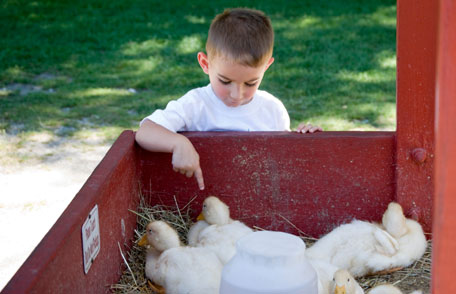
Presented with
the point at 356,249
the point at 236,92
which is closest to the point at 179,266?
the point at 356,249

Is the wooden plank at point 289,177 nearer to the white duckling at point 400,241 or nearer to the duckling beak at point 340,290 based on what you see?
the white duckling at point 400,241

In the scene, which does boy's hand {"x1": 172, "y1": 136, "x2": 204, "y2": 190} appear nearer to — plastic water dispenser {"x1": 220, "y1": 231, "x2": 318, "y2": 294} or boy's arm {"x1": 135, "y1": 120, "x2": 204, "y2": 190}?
boy's arm {"x1": 135, "y1": 120, "x2": 204, "y2": 190}

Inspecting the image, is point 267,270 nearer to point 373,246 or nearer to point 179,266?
point 179,266

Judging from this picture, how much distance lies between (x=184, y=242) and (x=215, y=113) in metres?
0.59

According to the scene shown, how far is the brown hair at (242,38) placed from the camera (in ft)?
8.60

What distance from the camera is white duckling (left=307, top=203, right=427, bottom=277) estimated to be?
2365 millimetres

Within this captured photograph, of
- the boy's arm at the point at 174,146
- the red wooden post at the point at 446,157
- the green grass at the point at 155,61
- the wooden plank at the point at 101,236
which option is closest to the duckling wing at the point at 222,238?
the boy's arm at the point at 174,146

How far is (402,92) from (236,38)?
68 centimetres

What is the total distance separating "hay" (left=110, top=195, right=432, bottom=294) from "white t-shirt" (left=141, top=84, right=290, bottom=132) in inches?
13.5

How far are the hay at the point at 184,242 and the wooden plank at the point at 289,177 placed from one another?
4 cm

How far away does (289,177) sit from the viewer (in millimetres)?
2695

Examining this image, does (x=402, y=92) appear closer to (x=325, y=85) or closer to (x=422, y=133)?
(x=422, y=133)

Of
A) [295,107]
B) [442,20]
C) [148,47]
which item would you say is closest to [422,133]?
[442,20]

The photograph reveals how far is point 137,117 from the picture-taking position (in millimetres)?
5020
